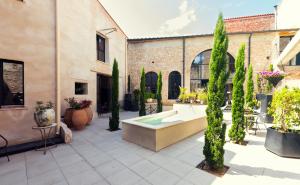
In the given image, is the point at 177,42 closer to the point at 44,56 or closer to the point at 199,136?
the point at 199,136

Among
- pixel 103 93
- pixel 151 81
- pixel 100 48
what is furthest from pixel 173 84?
pixel 100 48

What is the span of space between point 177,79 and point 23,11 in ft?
36.8

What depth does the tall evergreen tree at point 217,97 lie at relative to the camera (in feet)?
10.2

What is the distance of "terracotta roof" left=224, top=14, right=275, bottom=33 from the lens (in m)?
15.7

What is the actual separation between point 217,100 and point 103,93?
835 centimetres

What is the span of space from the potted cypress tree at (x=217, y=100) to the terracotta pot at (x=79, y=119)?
517cm

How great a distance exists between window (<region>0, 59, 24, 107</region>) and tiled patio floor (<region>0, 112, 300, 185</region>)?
5.23ft

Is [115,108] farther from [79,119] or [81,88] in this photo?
[81,88]

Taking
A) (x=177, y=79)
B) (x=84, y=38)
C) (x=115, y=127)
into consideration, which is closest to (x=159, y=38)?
(x=177, y=79)

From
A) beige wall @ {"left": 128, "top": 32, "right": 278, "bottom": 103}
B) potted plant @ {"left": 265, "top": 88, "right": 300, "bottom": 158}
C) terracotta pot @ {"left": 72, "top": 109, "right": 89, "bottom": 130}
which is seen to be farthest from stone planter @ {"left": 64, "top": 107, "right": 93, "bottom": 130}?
beige wall @ {"left": 128, "top": 32, "right": 278, "bottom": 103}

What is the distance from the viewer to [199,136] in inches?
218

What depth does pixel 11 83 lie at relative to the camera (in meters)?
4.31

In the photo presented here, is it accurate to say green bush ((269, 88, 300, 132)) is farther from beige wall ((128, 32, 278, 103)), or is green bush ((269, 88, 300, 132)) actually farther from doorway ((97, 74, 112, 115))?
beige wall ((128, 32, 278, 103))

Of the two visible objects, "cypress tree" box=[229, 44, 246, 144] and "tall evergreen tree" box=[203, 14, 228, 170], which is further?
"cypress tree" box=[229, 44, 246, 144]
